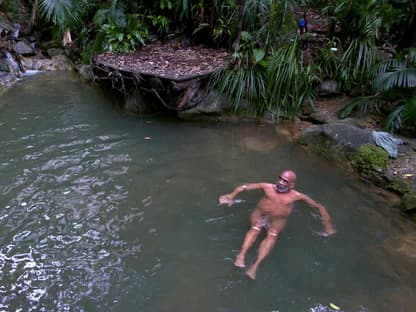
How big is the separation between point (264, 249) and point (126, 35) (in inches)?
230

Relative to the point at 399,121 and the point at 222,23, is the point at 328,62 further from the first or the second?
the point at 222,23

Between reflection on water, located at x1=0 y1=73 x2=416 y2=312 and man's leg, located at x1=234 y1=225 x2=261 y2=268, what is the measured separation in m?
0.08

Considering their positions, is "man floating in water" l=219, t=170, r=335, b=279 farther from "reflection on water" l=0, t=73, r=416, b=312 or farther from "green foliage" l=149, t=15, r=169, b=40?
"green foliage" l=149, t=15, r=169, b=40

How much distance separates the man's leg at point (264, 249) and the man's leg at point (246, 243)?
0.30ft

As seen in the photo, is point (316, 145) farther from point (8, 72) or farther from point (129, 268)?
point (8, 72)

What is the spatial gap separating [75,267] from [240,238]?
1.57 meters

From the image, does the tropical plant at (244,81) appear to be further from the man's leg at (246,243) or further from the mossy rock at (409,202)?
the man's leg at (246,243)

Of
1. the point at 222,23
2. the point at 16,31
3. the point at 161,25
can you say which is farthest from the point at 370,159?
the point at 16,31

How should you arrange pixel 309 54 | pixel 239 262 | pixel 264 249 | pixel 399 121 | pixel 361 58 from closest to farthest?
pixel 239 262, pixel 264 249, pixel 399 121, pixel 361 58, pixel 309 54

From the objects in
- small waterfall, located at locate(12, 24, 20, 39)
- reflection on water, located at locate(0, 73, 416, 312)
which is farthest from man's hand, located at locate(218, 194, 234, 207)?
small waterfall, located at locate(12, 24, 20, 39)

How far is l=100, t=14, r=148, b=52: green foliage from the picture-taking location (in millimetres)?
7914

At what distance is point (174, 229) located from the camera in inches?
162

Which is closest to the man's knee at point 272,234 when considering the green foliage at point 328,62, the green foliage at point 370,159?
the green foliage at point 370,159

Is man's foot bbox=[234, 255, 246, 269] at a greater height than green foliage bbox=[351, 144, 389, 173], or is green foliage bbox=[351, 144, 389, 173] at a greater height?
green foliage bbox=[351, 144, 389, 173]
